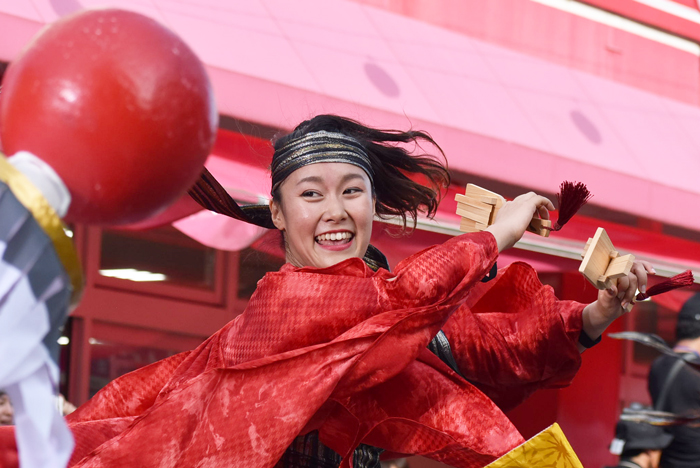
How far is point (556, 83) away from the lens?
5.52m

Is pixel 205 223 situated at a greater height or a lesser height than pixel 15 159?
lesser

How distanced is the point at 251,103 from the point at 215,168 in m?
0.54

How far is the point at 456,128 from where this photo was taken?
4578 mm

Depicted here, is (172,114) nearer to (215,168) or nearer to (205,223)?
(215,168)

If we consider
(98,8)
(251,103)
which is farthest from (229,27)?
(98,8)

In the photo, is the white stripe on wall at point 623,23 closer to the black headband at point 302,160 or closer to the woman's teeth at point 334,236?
the black headband at point 302,160

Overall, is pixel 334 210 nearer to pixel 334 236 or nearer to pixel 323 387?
pixel 334 236

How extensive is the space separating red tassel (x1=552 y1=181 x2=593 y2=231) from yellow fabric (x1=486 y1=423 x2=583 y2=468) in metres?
0.47

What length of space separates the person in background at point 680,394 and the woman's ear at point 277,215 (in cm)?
189

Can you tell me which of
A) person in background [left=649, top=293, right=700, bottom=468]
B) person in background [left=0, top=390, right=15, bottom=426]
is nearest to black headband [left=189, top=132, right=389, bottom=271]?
person in background [left=0, top=390, right=15, bottom=426]

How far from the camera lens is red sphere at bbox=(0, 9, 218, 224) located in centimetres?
91

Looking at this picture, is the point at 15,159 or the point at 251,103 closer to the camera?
the point at 15,159

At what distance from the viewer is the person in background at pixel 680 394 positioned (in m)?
3.02

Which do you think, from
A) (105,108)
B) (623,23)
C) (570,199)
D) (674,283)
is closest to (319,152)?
(570,199)
